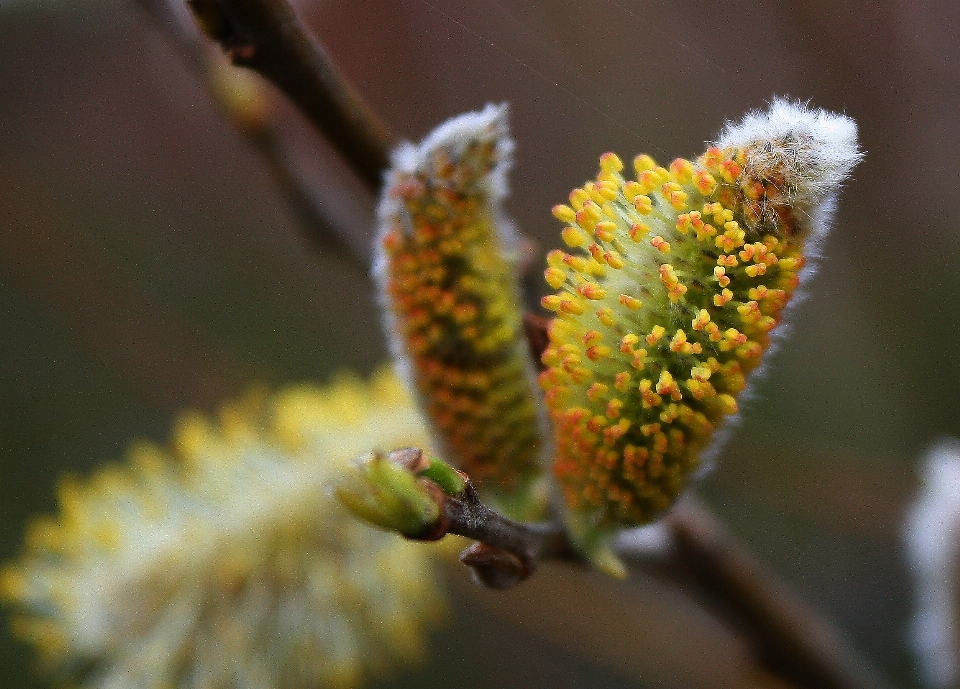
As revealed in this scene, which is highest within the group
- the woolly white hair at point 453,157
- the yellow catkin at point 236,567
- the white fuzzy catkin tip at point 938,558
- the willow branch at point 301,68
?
the willow branch at point 301,68

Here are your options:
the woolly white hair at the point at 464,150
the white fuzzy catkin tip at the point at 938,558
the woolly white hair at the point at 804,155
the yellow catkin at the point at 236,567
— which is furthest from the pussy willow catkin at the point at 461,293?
the white fuzzy catkin tip at the point at 938,558

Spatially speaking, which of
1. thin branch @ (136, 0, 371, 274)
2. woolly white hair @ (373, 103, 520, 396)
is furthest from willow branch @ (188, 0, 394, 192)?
thin branch @ (136, 0, 371, 274)

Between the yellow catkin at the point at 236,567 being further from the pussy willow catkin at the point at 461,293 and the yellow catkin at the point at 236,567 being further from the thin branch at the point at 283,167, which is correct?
the pussy willow catkin at the point at 461,293

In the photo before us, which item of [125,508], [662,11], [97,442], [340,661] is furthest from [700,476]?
[97,442]

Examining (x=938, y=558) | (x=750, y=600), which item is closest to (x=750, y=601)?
(x=750, y=600)

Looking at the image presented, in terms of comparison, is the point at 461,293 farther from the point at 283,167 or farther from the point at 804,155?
the point at 283,167

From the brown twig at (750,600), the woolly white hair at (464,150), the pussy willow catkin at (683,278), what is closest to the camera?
the pussy willow catkin at (683,278)

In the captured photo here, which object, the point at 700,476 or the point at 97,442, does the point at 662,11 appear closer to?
the point at 700,476
